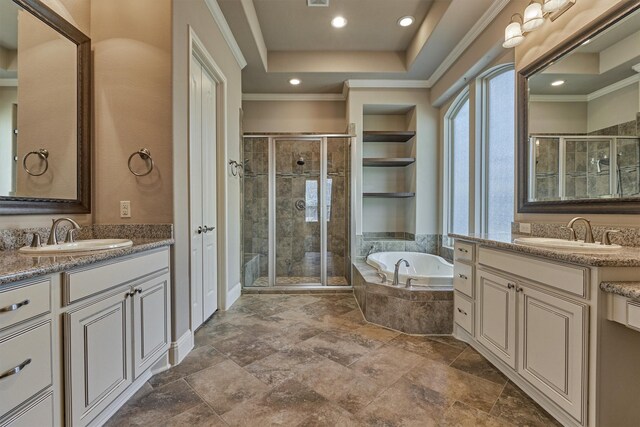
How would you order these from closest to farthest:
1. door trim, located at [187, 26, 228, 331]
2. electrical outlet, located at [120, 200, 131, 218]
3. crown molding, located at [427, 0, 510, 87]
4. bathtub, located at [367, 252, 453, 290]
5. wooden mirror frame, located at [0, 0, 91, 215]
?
wooden mirror frame, located at [0, 0, 91, 215] < electrical outlet, located at [120, 200, 131, 218] < crown molding, located at [427, 0, 510, 87] < door trim, located at [187, 26, 228, 331] < bathtub, located at [367, 252, 453, 290]

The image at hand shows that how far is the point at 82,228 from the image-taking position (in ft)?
5.93

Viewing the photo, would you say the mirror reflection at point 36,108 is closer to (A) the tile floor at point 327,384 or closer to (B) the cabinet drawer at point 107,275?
(B) the cabinet drawer at point 107,275

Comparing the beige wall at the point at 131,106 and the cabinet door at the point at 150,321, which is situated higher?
the beige wall at the point at 131,106

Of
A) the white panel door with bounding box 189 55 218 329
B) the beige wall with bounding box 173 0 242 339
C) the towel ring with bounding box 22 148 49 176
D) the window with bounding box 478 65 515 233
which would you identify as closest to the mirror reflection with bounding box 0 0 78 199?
the towel ring with bounding box 22 148 49 176

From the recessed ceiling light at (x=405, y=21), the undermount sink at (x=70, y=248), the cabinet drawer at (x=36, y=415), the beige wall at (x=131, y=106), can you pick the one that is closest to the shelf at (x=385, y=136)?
the recessed ceiling light at (x=405, y=21)

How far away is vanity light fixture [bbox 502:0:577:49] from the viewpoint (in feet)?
5.86

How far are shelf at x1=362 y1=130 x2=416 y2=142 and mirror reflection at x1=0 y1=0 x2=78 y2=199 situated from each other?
3.23m

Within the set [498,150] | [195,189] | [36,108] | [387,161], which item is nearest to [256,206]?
[195,189]

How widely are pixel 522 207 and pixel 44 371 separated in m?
2.90

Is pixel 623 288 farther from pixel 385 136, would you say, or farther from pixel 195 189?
pixel 385 136

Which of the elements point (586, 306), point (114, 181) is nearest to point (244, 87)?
point (114, 181)

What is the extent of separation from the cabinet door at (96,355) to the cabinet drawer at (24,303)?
0.13 m

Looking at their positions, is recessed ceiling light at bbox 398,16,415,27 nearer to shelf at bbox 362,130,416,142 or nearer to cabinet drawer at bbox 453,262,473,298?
shelf at bbox 362,130,416,142

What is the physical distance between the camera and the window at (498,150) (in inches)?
104
